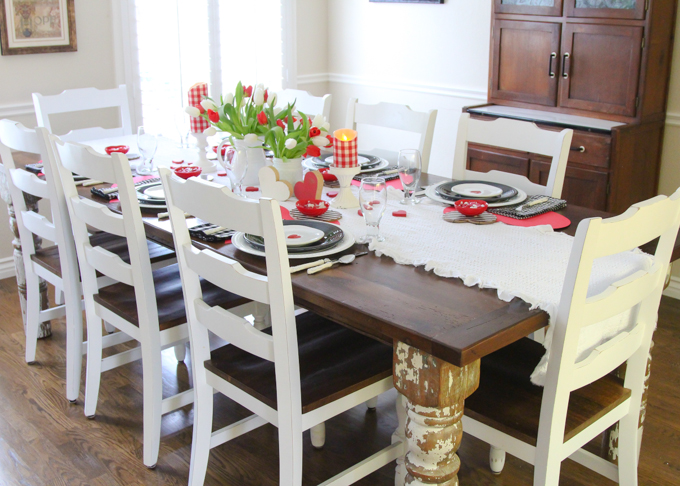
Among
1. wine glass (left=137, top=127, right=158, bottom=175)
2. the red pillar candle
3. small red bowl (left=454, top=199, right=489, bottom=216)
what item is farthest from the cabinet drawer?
wine glass (left=137, top=127, right=158, bottom=175)

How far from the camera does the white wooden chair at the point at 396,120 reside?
9.36 ft

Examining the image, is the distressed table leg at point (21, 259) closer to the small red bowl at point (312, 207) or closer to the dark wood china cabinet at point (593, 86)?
the small red bowl at point (312, 207)

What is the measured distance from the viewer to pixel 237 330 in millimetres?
1682

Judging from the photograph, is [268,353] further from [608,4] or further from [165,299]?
[608,4]

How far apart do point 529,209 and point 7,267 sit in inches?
111

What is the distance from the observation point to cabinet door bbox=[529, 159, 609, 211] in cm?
304

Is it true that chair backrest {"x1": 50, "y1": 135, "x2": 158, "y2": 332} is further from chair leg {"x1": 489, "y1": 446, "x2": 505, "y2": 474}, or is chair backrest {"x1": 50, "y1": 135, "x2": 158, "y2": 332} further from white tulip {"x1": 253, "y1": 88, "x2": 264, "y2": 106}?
chair leg {"x1": 489, "y1": 446, "x2": 505, "y2": 474}

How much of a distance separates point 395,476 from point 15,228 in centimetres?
187

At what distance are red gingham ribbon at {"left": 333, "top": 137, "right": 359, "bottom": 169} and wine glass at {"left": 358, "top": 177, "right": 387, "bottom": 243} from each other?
0.31 metres

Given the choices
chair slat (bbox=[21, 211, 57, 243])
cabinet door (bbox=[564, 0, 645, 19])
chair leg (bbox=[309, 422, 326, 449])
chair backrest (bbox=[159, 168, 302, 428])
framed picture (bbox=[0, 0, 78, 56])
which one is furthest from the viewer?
framed picture (bbox=[0, 0, 78, 56])

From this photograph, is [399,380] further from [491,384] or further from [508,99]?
[508,99]

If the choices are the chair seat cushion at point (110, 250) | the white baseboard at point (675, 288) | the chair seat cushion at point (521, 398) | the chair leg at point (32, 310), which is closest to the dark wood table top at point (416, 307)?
the chair seat cushion at point (521, 398)

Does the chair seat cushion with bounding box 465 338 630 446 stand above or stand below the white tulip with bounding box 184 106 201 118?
below

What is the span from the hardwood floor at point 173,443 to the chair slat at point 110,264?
58 centimetres
